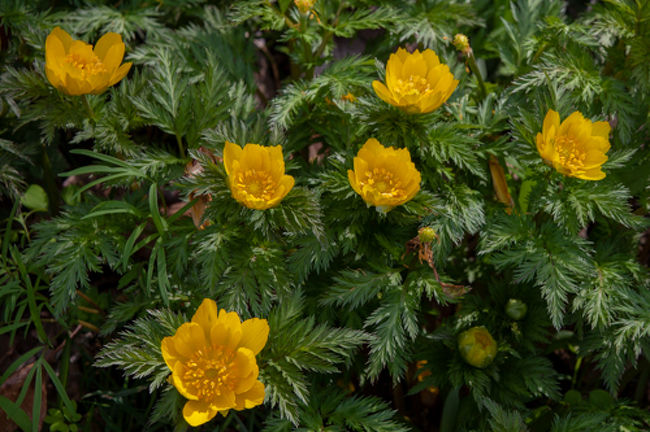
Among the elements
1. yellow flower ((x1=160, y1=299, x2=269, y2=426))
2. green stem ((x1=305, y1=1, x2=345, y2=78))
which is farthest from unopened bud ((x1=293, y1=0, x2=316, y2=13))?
yellow flower ((x1=160, y1=299, x2=269, y2=426))

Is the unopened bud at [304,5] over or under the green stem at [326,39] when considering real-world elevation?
over

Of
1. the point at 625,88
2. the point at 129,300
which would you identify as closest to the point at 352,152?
the point at 129,300

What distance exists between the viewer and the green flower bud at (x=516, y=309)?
2359mm

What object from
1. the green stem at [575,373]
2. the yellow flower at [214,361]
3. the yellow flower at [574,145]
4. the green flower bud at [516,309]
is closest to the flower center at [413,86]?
the yellow flower at [574,145]

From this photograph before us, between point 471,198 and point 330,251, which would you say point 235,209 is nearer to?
point 330,251

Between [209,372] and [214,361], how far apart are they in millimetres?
35

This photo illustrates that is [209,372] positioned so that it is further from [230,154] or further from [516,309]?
[516,309]

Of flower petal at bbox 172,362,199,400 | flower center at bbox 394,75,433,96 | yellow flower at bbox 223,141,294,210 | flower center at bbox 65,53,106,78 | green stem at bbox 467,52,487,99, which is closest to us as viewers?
flower petal at bbox 172,362,199,400

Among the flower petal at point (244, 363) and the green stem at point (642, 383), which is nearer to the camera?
the flower petal at point (244, 363)

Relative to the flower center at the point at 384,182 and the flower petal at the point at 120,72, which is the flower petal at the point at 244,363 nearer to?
the flower center at the point at 384,182

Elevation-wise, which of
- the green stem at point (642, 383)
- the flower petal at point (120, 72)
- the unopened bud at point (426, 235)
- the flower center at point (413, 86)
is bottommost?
the green stem at point (642, 383)

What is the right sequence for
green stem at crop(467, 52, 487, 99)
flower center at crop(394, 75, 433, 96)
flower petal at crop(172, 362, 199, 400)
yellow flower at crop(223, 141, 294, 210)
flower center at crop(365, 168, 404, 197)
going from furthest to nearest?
green stem at crop(467, 52, 487, 99) → flower center at crop(394, 75, 433, 96) → flower center at crop(365, 168, 404, 197) → yellow flower at crop(223, 141, 294, 210) → flower petal at crop(172, 362, 199, 400)

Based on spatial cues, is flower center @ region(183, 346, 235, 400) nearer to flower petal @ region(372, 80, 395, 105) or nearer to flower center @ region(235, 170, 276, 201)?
flower center @ region(235, 170, 276, 201)

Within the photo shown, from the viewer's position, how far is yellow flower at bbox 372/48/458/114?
2.12 metres
